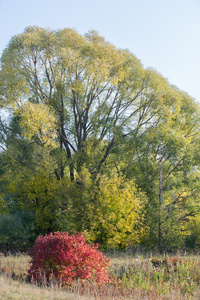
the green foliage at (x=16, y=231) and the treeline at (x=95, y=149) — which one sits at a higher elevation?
the treeline at (x=95, y=149)

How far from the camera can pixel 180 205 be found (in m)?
17.7

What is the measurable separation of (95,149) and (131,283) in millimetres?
10950

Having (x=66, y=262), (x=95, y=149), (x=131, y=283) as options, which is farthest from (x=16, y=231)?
(x=131, y=283)

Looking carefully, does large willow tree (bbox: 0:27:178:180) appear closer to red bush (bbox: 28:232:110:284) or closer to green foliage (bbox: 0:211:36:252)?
green foliage (bbox: 0:211:36:252)

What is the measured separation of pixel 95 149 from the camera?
59.8ft

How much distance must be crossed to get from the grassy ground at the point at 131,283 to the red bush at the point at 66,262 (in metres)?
0.35

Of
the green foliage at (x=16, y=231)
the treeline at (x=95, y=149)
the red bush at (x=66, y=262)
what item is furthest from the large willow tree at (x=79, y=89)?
the red bush at (x=66, y=262)

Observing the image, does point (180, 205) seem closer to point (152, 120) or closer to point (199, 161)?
point (199, 161)

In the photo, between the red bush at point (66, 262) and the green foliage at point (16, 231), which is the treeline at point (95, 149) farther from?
the red bush at point (66, 262)

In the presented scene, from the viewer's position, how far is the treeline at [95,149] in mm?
14758

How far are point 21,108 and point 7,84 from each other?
216cm

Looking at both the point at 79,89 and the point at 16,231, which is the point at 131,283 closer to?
the point at 16,231

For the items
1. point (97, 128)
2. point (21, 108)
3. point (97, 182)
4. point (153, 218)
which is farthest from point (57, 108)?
point (153, 218)

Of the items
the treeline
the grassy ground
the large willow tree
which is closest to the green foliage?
the treeline
